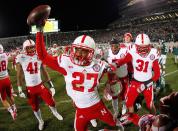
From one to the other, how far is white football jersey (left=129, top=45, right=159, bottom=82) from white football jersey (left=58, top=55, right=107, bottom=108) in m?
2.18

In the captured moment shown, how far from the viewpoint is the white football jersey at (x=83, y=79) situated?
185 inches

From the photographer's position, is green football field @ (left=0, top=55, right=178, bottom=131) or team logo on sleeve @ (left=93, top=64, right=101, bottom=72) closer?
team logo on sleeve @ (left=93, top=64, right=101, bottom=72)

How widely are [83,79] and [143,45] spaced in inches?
94.0

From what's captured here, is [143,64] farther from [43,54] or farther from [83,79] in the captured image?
[43,54]

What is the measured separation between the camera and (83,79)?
470cm

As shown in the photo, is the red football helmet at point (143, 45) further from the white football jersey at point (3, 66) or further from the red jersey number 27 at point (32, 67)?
the white football jersey at point (3, 66)

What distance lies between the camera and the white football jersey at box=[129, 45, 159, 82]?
21.9ft

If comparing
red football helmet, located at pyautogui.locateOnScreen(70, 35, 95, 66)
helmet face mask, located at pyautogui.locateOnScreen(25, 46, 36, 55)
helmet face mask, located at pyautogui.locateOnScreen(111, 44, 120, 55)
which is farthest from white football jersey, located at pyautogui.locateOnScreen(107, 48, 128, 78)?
red football helmet, located at pyautogui.locateOnScreen(70, 35, 95, 66)

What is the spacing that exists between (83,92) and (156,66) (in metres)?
2.45

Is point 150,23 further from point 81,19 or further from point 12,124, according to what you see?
point 12,124

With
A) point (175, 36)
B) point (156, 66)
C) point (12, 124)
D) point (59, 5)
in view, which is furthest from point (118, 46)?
point (59, 5)

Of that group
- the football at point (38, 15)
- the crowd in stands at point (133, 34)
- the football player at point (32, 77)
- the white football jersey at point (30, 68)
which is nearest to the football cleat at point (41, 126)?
the football player at point (32, 77)

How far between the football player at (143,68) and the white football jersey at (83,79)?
2.03m

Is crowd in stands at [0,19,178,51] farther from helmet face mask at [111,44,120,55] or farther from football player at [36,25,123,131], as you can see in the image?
football player at [36,25,123,131]
